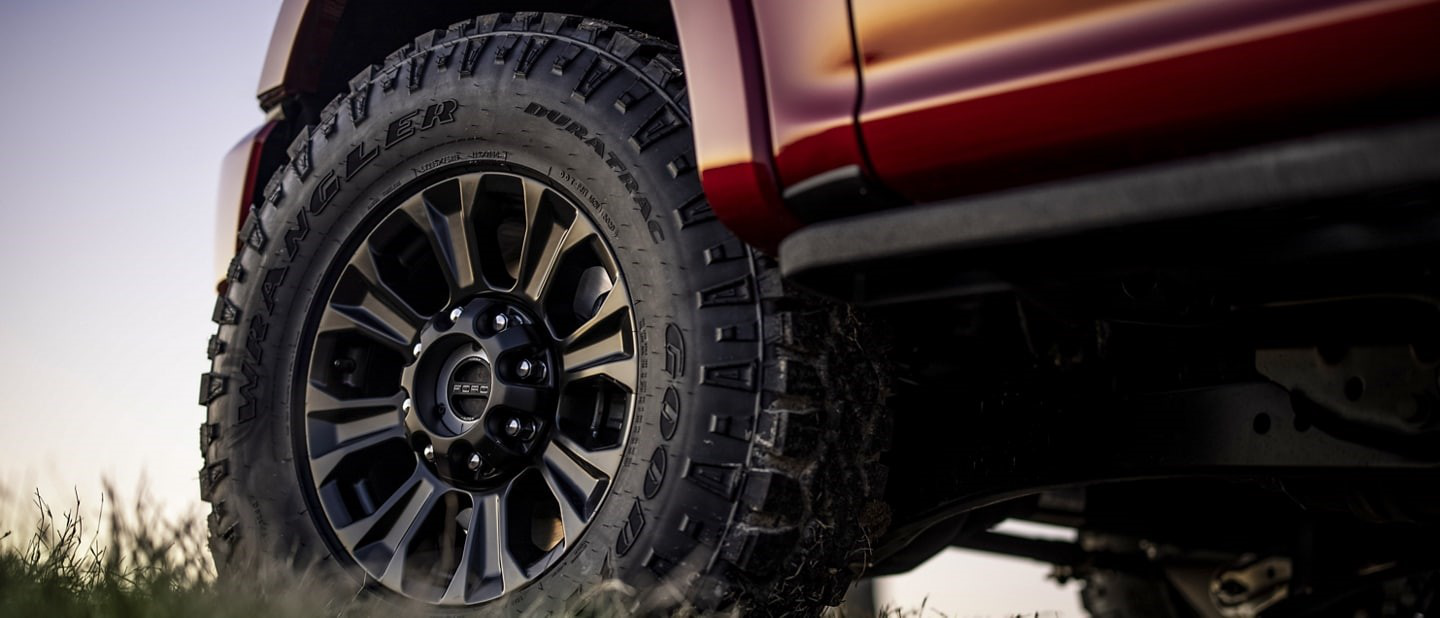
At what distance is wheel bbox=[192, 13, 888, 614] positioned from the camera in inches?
67.6

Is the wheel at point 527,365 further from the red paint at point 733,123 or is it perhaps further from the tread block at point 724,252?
the red paint at point 733,123

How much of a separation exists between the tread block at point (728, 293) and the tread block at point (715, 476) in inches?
9.3

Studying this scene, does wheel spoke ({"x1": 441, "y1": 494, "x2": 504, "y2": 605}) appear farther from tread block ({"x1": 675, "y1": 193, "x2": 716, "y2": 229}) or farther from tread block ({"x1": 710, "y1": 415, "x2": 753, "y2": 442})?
tread block ({"x1": 675, "y1": 193, "x2": 716, "y2": 229})

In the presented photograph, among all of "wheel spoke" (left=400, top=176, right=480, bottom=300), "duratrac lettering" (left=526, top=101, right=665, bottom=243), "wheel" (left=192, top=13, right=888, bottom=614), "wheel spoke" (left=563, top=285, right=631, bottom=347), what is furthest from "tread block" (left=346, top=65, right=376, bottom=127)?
"wheel spoke" (left=563, top=285, right=631, bottom=347)

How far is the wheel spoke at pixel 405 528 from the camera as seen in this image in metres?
2.07

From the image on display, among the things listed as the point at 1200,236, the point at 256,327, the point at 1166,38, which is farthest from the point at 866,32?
the point at 256,327

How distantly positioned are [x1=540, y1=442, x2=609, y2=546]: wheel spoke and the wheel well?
35.0 inches

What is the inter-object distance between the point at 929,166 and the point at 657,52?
64cm

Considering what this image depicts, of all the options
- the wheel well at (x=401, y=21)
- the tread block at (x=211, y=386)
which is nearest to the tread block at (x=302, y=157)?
the wheel well at (x=401, y=21)

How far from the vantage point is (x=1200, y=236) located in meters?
1.37

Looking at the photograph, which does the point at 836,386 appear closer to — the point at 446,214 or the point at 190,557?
the point at 446,214

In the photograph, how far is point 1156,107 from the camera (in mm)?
1310

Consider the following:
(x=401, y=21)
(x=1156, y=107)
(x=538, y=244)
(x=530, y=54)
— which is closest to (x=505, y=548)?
(x=538, y=244)

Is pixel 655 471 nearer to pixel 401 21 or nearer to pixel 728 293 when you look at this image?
pixel 728 293
